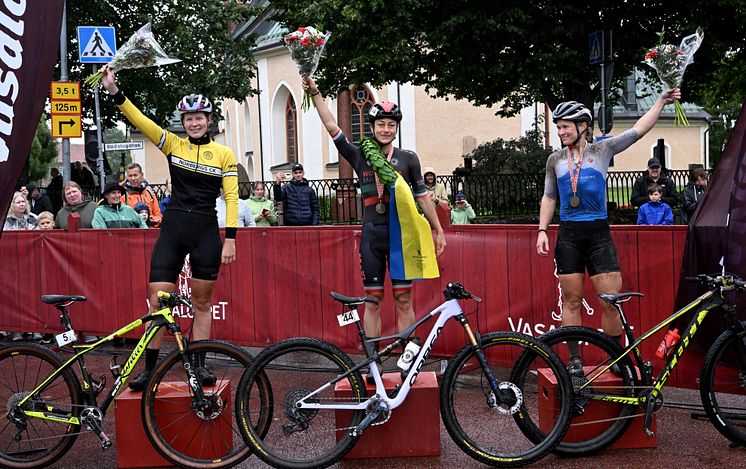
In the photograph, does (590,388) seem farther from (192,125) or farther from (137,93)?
(137,93)

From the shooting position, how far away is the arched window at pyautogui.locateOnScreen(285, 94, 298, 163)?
46.2 meters

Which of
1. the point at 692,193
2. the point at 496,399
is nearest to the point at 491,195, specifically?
the point at 692,193

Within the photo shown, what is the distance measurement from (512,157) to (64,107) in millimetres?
15114

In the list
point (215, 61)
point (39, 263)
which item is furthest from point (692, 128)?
point (39, 263)

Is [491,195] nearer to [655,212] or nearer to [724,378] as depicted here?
[655,212]

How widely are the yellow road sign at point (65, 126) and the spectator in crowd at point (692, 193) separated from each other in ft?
32.0

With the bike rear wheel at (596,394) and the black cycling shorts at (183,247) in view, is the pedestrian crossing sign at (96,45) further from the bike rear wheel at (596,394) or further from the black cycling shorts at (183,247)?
the bike rear wheel at (596,394)

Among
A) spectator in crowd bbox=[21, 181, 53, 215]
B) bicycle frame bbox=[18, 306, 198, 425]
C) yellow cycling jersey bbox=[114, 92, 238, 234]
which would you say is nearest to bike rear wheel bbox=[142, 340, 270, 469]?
bicycle frame bbox=[18, 306, 198, 425]

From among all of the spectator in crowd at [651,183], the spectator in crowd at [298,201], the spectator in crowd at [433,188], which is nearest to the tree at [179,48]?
the spectator in crowd at [433,188]

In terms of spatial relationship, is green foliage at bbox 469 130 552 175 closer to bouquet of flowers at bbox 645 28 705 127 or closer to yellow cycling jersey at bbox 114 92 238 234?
bouquet of flowers at bbox 645 28 705 127

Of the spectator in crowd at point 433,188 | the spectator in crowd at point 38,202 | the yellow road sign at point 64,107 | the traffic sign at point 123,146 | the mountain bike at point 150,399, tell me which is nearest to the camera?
the mountain bike at point 150,399

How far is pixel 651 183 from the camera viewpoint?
14.3m

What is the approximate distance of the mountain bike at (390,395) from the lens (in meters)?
5.56

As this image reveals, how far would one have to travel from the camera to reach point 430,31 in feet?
71.8
